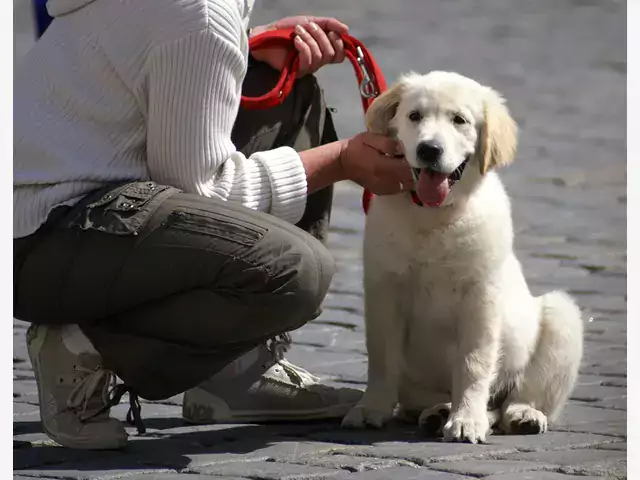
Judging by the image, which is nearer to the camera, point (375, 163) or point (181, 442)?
point (181, 442)

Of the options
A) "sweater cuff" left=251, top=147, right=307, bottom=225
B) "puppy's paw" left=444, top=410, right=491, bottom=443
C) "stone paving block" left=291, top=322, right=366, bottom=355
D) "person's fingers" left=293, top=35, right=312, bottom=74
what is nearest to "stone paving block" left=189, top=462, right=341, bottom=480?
"puppy's paw" left=444, top=410, right=491, bottom=443

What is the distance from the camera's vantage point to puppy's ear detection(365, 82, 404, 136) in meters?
3.69

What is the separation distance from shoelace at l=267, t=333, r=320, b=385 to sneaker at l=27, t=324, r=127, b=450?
2.36 feet

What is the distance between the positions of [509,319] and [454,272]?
28 centimetres

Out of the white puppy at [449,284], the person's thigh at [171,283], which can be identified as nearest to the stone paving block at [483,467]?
the white puppy at [449,284]

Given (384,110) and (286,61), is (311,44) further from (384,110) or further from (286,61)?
(384,110)

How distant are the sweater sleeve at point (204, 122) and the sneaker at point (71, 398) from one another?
0.55 meters

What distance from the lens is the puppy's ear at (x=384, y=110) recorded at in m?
3.69

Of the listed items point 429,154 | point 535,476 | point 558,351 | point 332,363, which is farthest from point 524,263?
point 535,476

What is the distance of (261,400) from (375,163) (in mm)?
856

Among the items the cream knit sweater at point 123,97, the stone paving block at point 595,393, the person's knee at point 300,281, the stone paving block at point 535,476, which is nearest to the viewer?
the stone paving block at point 535,476

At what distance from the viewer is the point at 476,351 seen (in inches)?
143

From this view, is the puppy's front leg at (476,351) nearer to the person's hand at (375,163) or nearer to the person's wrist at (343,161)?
the person's hand at (375,163)
